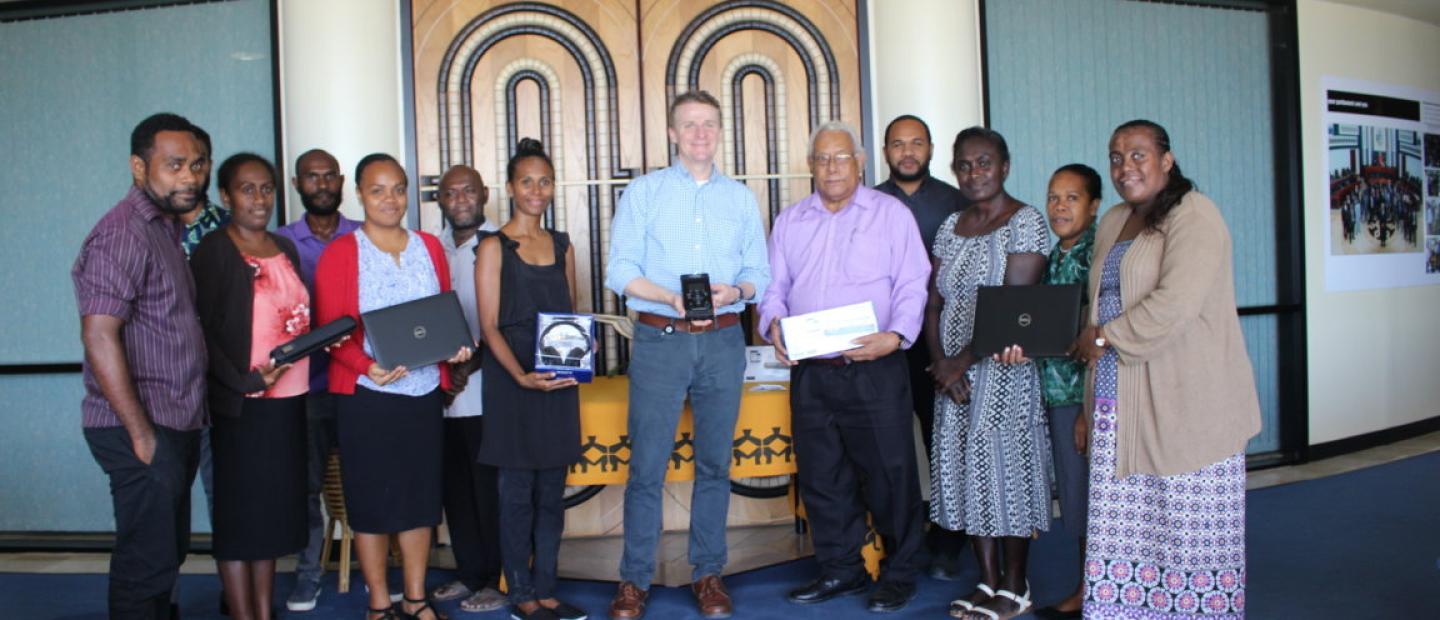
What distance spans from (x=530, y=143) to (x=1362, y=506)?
14.4 feet

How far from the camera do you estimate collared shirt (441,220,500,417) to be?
12.0ft

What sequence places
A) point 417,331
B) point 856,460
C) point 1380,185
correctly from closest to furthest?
point 417,331 → point 856,460 → point 1380,185

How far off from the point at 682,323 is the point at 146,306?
5.21 ft

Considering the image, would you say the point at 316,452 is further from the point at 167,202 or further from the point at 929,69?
the point at 929,69

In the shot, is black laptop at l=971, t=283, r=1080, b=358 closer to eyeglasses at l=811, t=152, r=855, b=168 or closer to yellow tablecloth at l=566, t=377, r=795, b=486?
eyeglasses at l=811, t=152, r=855, b=168

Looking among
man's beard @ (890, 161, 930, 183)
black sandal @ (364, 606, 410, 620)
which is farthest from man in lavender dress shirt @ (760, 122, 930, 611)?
black sandal @ (364, 606, 410, 620)

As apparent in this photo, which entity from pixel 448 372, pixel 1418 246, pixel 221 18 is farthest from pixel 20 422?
pixel 1418 246

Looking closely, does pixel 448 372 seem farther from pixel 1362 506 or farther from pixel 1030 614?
pixel 1362 506

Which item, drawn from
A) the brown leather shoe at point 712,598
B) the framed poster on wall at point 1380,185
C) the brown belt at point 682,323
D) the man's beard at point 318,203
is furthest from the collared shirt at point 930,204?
the framed poster on wall at point 1380,185

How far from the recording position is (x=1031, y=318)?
10.5 feet

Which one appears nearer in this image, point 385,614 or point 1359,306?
point 385,614

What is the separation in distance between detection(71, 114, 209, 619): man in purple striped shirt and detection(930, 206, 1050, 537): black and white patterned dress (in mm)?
2404

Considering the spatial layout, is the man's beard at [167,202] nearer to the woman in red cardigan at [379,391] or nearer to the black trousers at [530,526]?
the woman in red cardigan at [379,391]

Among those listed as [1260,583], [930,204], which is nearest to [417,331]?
[930,204]
